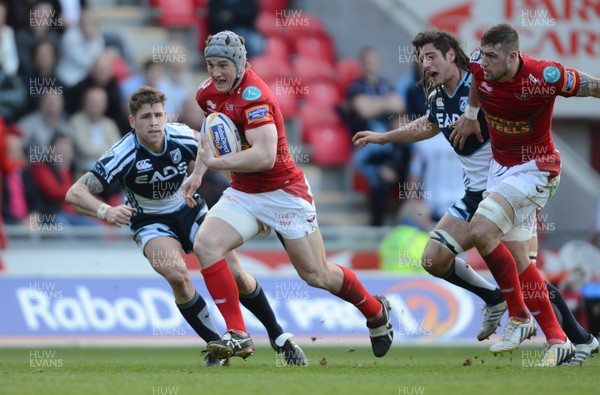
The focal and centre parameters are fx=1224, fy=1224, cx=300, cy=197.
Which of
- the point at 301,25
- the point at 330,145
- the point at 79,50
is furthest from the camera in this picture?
the point at 301,25

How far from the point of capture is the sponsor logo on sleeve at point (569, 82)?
9.30m

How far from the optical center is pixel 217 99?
32.7ft

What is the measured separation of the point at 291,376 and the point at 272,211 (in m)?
1.53

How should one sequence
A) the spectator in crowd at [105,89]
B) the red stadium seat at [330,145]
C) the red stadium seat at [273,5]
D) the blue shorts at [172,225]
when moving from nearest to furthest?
the blue shorts at [172,225] < the spectator in crowd at [105,89] < the red stadium seat at [330,145] < the red stadium seat at [273,5]

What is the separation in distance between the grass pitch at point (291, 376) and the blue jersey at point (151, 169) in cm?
145

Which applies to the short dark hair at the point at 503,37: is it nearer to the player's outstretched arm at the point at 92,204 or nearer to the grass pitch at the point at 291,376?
the grass pitch at the point at 291,376

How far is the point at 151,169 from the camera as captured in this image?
10648mm

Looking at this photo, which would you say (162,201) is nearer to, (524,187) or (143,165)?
(143,165)

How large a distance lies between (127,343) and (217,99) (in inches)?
227

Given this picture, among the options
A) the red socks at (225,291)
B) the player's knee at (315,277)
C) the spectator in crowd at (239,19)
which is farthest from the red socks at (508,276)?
the spectator in crowd at (239,19)

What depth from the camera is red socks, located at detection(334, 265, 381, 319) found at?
10.2 m

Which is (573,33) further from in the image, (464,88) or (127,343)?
(464,88)

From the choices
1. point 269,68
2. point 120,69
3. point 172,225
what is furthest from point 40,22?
point 172,225

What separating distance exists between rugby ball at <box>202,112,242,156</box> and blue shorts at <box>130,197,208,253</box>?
1.24 meters
